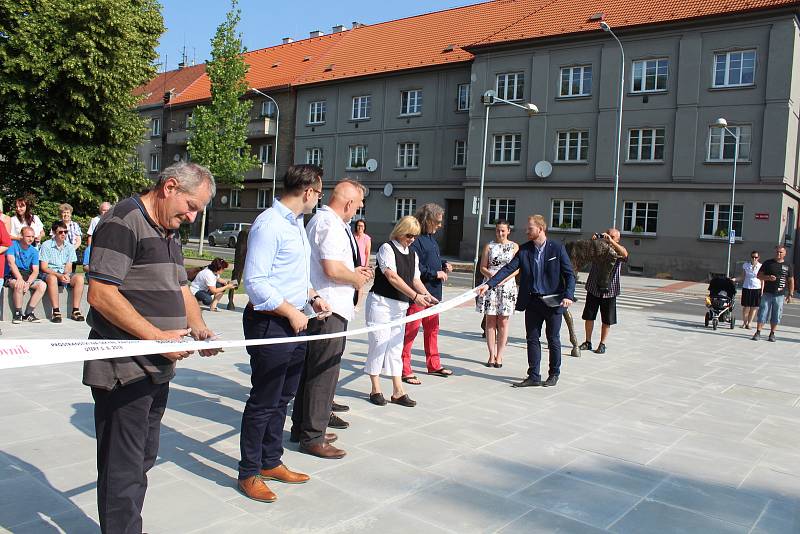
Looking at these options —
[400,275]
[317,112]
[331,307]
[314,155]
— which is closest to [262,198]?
[314,155]

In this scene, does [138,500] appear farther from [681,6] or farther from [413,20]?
[413,20]

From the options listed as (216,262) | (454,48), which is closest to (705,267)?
(454,48)

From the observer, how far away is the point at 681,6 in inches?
1184

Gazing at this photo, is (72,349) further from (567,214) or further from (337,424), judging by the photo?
(567,214)

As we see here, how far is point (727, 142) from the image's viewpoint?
28.4 meters

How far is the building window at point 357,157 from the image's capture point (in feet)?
137

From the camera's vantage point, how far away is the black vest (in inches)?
256

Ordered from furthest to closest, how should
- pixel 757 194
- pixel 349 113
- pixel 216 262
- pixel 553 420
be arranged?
pixel 349 113 < pixel 757 194 < pixel 216 262 < pixel 553 420

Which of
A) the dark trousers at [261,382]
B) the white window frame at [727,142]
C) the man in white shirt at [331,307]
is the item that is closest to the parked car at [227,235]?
the white window frame at [727,142]

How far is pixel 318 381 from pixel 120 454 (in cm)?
197

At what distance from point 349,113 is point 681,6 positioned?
20.2m

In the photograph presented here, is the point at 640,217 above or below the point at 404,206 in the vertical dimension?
below

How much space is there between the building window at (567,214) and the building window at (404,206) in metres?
9.21

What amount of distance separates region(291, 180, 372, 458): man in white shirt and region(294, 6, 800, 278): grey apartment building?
2705 centimetres
